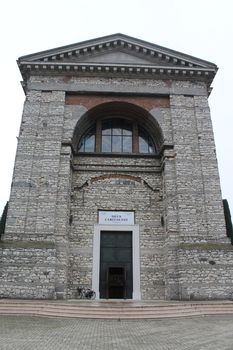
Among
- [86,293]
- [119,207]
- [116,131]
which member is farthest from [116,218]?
[116,131]

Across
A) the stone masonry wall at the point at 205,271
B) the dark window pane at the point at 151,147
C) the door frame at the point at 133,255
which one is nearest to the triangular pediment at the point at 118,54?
the dark window pane at the point at 151,147

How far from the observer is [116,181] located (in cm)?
1805

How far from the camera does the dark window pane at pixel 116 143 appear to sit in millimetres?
19189

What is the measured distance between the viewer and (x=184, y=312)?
11438mm

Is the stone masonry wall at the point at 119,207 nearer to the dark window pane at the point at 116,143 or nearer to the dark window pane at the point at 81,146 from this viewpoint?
the dark window pane at the point at 81,146

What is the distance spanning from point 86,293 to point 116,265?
6.79ft

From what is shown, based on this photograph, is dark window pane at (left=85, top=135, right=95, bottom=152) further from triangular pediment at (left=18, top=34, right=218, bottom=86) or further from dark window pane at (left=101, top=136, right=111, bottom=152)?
triangular pediment at (left=18, top=34, right=218, bottom=86)

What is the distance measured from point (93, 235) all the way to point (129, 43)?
1136 cm

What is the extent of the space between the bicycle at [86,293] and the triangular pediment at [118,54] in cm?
1236

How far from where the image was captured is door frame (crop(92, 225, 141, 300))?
628 inches

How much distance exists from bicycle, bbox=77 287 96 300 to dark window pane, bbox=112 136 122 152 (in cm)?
781

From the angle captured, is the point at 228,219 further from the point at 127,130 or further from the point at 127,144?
the point at 127,130

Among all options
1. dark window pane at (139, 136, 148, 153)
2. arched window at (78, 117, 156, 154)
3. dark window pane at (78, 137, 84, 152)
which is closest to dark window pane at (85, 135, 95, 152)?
arched window at (78, 117, 156, 154)

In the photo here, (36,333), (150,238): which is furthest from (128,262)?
(36,333)
